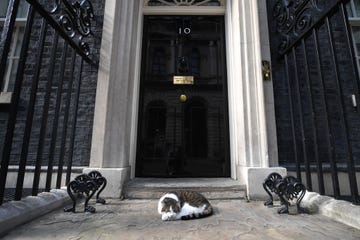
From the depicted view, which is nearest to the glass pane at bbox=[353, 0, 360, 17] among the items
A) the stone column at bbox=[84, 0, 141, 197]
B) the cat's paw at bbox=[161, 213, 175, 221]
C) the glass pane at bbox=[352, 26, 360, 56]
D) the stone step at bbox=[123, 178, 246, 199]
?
the glass pane at bbox=[352, 26, 360, 56]

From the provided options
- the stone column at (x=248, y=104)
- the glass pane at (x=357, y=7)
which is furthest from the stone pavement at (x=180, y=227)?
the glass pane at (x=357, y=7)

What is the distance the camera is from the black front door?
140 inches

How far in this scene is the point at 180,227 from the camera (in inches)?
67.9

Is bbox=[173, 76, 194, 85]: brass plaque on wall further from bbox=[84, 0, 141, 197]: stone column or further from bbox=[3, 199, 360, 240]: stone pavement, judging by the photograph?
bbox=[3, 199, 360, 240]: stone pavement

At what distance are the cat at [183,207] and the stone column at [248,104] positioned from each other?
36.8 inches

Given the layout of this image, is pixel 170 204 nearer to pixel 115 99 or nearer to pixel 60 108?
pixel 115 99

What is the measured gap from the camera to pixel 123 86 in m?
3.08

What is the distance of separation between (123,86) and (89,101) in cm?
67

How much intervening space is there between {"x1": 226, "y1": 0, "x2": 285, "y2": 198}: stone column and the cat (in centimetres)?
94

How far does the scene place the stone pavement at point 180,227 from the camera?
1.53m

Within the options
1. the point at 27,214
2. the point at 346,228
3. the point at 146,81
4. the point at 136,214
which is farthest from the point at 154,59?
the point at 346,228

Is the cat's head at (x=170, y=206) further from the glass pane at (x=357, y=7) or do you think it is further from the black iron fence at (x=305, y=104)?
the glass pane at (x=357, y=7)

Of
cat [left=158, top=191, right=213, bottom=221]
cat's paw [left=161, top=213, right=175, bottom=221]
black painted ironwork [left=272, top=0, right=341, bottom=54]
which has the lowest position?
cat's paw [left=161, top=213, right=175, bottom=221]

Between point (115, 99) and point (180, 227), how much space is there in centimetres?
195
